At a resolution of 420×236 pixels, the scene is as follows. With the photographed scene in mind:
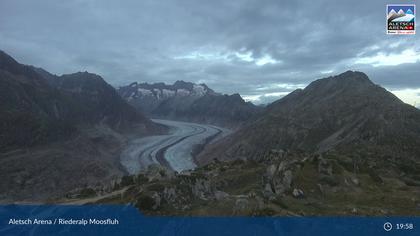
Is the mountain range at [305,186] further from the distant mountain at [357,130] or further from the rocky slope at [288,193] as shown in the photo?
the distant mountain at [357,130]

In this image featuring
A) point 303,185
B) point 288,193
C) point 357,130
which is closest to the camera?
point 288,193

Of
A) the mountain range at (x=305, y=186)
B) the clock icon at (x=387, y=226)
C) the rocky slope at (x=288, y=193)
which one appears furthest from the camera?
the mountain range at (x=305, y=186)

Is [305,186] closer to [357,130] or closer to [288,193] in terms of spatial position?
[288,193]

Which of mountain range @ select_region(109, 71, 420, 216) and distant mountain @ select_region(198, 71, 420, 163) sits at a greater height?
distant mountain @ select_region(198, 71, 420, 163)

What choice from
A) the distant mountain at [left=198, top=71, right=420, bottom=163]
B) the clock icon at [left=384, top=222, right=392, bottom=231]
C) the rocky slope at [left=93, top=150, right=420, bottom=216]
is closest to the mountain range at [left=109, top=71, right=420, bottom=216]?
the rocky slope at [left=93, top=150, right=420, bottom=216]

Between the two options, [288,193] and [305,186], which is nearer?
[288,193]

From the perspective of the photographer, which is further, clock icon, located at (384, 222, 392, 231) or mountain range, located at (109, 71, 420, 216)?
mountain range, located at (109, 71, 420, 216)

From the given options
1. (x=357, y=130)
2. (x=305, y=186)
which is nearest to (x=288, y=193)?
(x=305, y=186)

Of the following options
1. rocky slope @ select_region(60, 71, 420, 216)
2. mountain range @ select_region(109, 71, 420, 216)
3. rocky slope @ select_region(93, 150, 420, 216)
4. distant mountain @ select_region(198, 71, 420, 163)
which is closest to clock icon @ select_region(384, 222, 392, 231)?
rocky slope @ select_region(93, 150, 420, 216)

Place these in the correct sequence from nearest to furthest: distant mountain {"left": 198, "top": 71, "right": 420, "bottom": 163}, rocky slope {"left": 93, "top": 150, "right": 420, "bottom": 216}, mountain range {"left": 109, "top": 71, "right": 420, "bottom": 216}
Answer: rocky slope {"left": 93, "top": 150, "right": 420, "bottom": 216}, mountain range {"left": 109, "top": 71, "right": 420, "bottom": 216}, distant mountain {"left": 198, "top": 71, "right": 420, "bottom": 163}

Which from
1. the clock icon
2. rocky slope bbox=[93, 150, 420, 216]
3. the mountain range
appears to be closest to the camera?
the clock icon

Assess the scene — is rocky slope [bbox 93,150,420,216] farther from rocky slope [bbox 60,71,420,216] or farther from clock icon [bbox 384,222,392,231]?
clock icon [bbox 384,222,392,231]

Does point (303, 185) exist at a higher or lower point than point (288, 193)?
higher

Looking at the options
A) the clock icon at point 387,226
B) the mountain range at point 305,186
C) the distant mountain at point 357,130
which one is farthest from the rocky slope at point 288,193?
the distant mountain at point 357,130
